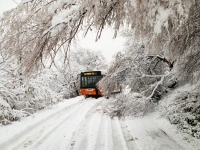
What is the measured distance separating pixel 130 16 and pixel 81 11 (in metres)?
0.70

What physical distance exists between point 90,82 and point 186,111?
10834mm

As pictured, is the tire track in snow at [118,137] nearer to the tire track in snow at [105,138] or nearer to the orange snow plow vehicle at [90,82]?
the tire track in snow at [105,138]

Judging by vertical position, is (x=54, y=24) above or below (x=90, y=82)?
above

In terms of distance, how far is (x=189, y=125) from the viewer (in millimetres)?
5469

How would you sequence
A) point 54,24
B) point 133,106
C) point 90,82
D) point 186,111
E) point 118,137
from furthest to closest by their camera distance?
point 90,82 < point 133,106 < point 186,111 < point 118,137 < point 54,24

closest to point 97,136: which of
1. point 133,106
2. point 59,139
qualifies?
point 59,139

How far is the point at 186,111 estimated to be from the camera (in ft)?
20.6

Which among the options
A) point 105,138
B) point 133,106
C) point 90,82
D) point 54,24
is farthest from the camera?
point 90,82

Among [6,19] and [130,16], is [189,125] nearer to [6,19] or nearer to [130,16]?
[130,16]

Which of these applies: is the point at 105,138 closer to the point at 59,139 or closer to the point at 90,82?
the point at 59,139

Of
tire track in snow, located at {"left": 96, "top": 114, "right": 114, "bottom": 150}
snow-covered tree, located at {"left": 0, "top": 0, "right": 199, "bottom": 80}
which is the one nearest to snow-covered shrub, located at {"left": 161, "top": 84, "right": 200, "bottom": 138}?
tire track in snow, located at {"left": 96, "top": 114, "right": 114, "bottom": 150}

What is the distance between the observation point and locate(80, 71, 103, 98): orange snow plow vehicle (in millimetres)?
15953

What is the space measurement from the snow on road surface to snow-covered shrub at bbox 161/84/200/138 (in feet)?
1.14

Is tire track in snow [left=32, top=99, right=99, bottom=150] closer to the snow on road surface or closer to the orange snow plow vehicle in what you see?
the snow on road surface
